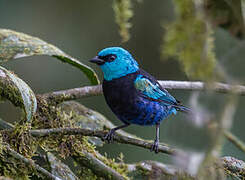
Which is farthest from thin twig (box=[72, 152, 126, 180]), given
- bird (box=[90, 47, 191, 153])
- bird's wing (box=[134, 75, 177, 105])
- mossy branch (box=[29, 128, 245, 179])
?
bird's wing (box=[134, 75, 177, 105])

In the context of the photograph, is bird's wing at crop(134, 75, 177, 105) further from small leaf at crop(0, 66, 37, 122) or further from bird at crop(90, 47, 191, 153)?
small leaf at crop(0, 66, 37, 122)

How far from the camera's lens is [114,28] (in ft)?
23.9

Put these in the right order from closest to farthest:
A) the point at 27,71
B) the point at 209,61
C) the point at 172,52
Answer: the point at 209,61
the point at 172,52
the point at 27,71

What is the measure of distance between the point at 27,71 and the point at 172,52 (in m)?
4.72

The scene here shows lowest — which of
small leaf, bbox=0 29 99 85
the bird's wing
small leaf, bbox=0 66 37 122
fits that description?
the bird's wing

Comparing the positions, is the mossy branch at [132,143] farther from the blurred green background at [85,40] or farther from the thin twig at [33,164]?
the blurred green background at [85,40]

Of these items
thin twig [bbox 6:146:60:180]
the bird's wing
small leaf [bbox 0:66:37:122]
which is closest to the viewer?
thin twig [bbox 6:146:60:180]

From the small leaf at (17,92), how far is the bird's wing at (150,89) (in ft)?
5.11

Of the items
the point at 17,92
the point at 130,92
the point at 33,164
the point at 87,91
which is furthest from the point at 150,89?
the point at 33,164

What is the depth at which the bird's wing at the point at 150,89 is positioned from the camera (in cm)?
404

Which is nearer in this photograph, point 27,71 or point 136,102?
point 136,102

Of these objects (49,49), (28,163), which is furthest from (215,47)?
(49,49)

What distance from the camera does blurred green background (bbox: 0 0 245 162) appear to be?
5996mm

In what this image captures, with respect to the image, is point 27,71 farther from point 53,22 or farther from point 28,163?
point 28,163
